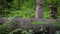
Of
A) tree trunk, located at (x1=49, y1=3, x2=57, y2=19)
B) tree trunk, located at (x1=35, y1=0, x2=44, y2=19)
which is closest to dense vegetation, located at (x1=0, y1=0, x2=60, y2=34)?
tree trunk, located at (x1=49, y1=3, x2=57, y2=19)

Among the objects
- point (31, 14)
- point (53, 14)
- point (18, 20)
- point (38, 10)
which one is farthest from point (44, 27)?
point (31, 14)

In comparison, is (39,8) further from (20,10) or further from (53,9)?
(20,10)

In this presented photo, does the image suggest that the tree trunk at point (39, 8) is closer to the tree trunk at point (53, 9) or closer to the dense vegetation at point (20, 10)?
the dense vegetation at point (20, 10)

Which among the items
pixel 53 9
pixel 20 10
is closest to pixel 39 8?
pixel 53 9

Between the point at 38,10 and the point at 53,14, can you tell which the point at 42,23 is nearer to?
the point at 38,10

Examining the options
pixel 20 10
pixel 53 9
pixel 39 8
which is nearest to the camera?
pixel 39 8

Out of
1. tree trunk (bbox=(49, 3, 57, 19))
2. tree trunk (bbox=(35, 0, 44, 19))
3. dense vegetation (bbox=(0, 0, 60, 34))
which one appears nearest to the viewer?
dense vegetation (bbox=(0, 0, 60, 34))

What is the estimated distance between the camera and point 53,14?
648cm

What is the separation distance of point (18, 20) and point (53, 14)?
2.17 m

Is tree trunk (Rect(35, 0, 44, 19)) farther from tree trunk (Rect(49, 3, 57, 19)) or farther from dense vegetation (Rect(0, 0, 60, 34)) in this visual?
tree trunk (Rect(49, 3, 57, 19))

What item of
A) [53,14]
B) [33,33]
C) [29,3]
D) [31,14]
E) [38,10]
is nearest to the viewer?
[33,33]

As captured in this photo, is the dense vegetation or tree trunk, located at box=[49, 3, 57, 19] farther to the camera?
tree trunk, located at box=[49, 3, 57, 19]

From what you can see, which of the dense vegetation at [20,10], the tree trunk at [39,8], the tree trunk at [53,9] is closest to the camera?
the dense vegetation at [20,10]

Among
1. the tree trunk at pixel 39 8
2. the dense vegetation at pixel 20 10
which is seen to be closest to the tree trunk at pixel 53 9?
the dense vegetation at pixel 20 10
